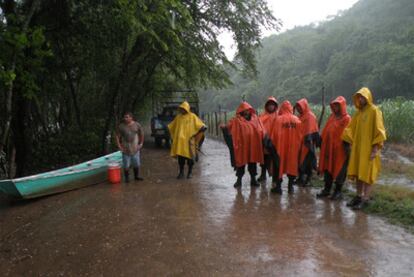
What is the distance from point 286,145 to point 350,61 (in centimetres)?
4692

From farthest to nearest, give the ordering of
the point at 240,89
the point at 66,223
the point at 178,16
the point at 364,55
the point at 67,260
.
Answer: the point at 240,89 → the point at 364,55 → the point at 178,16 → the point at 66,223 → the point at 67,260

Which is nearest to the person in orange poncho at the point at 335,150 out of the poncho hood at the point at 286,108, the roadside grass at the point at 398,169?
the poncho hood at the point at 286,108

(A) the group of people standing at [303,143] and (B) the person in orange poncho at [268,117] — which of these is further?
(B) the person in orange poncho at [268,117]

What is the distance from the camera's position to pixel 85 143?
42.1 ft

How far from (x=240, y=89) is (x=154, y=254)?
6521 centimetres

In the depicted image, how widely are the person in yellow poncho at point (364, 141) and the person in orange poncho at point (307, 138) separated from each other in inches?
42.5

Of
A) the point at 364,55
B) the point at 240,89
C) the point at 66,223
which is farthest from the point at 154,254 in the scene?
the point at 240,89

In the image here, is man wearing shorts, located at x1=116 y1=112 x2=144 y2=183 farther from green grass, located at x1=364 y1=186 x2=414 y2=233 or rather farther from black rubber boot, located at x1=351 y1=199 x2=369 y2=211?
green grass, located at x1=364 y1=186 x2=414 y2=233

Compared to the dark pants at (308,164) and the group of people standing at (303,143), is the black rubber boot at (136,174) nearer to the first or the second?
the group of people standing at (303,143)

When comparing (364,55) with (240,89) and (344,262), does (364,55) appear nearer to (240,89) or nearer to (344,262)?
(240,89)

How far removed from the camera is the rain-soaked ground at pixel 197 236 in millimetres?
4250

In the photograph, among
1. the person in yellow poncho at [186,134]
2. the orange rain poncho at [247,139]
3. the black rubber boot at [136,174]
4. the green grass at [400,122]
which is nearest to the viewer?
the orange rain poncho at [247,139]

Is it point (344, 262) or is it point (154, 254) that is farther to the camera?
point (154, 254)

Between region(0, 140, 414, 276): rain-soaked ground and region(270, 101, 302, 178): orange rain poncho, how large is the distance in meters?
0.54
